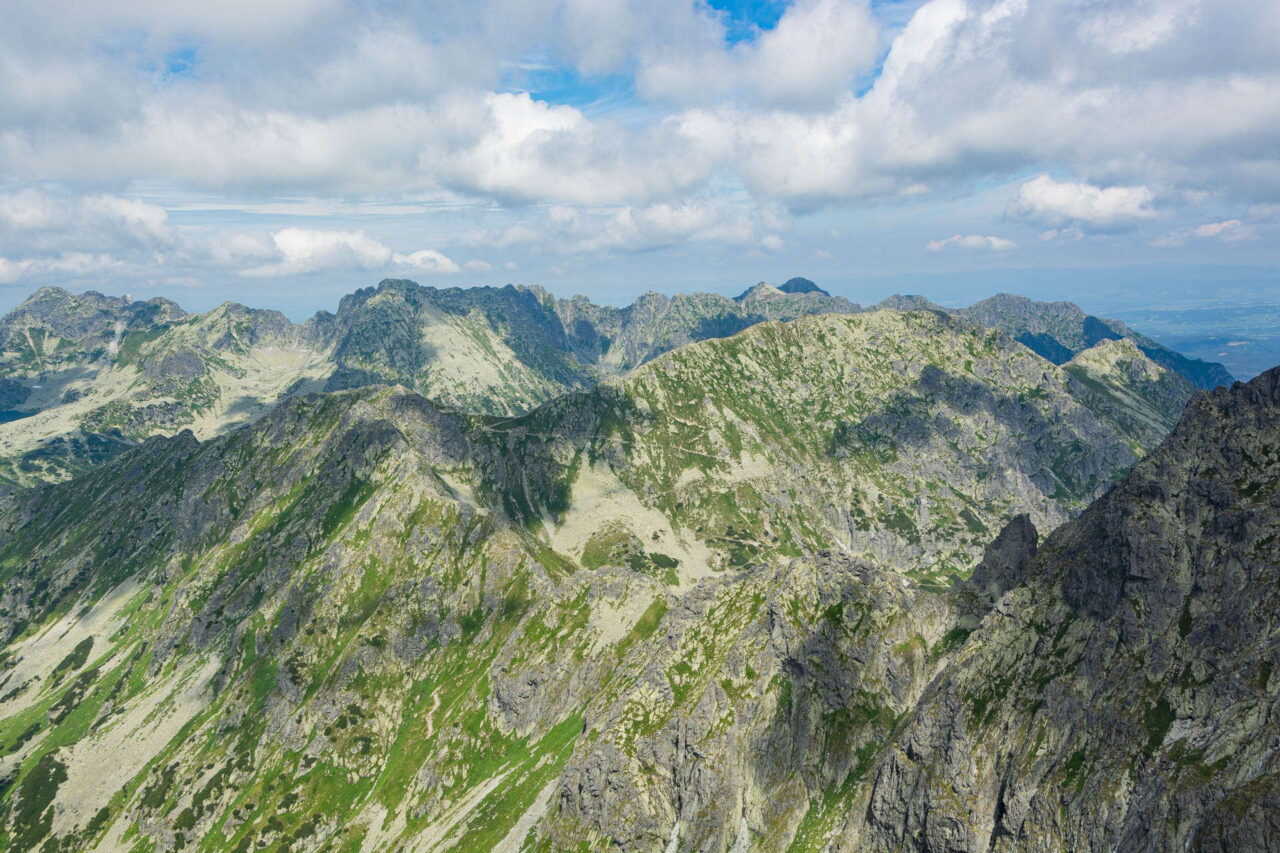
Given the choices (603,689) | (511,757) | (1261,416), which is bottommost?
(511,757)

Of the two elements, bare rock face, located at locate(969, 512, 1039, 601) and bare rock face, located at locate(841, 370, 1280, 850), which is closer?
bare rock face, located at locate(841, 370, 1280, 850)

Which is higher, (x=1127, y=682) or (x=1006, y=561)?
(x=1127, y=682)

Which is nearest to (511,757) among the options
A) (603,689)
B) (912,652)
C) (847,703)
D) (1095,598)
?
(603,689)

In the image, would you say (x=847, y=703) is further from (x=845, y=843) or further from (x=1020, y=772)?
(x=1020, y=772)

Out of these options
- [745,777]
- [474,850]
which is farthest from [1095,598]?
[474,850]

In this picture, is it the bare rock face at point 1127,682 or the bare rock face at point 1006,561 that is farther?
the bare rock face at point 1006,561

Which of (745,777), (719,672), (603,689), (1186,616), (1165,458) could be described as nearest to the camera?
(1186,616)

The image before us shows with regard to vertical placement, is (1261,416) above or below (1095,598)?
above

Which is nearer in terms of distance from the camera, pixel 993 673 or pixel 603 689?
pixel 993 673

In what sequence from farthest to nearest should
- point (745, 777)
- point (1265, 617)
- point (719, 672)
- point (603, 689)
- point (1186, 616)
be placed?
point (603, 689) → point (719, 672) → point (745, 777) → point (1186, 616) → point (1265, 617)

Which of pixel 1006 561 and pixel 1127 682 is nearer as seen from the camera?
pixel 1127 682
